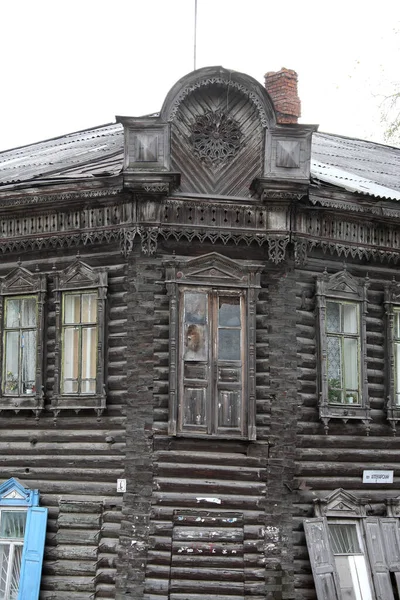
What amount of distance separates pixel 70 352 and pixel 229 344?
7.63 ft

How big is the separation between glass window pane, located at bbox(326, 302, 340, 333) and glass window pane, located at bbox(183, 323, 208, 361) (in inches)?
79.1

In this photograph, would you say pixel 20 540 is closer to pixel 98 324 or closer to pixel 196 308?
pixel 98 324

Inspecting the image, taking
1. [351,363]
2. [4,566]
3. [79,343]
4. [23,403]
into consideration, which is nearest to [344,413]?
[351,363]

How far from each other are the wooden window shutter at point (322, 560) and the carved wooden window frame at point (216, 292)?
1540 mm

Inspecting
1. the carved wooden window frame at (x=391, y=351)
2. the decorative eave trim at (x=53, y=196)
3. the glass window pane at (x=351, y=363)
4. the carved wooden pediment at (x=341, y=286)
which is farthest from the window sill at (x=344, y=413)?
the decorative eave trim at (x=53, y=196)

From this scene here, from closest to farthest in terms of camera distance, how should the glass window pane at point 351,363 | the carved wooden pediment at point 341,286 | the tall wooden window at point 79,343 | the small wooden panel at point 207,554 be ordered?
the small wooden panel at point 207,554 < the tall wooden window at point 79,343 < the carved wooden pediment at point 341,286 < the glass window pane at point 351,363

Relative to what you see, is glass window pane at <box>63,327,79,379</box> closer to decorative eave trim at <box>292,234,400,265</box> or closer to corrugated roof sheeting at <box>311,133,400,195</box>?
decorative eave trim at <box>292,234,400,265</box>

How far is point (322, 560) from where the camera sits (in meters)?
14.0

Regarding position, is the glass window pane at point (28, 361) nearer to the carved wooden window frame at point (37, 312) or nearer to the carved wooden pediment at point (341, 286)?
the carved wooden window frame at point (37, 312)

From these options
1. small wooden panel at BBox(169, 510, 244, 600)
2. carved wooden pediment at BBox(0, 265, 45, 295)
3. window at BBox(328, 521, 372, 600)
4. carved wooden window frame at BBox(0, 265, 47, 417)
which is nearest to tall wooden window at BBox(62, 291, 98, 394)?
carved wooden window frame at BBox(0, 265, 47, 417)

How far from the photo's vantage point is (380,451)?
1525 cm

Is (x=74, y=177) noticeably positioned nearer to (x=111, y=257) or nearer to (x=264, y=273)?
(x=111, y=257)

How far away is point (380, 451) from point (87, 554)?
453cm

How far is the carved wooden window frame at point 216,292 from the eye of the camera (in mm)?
13891
